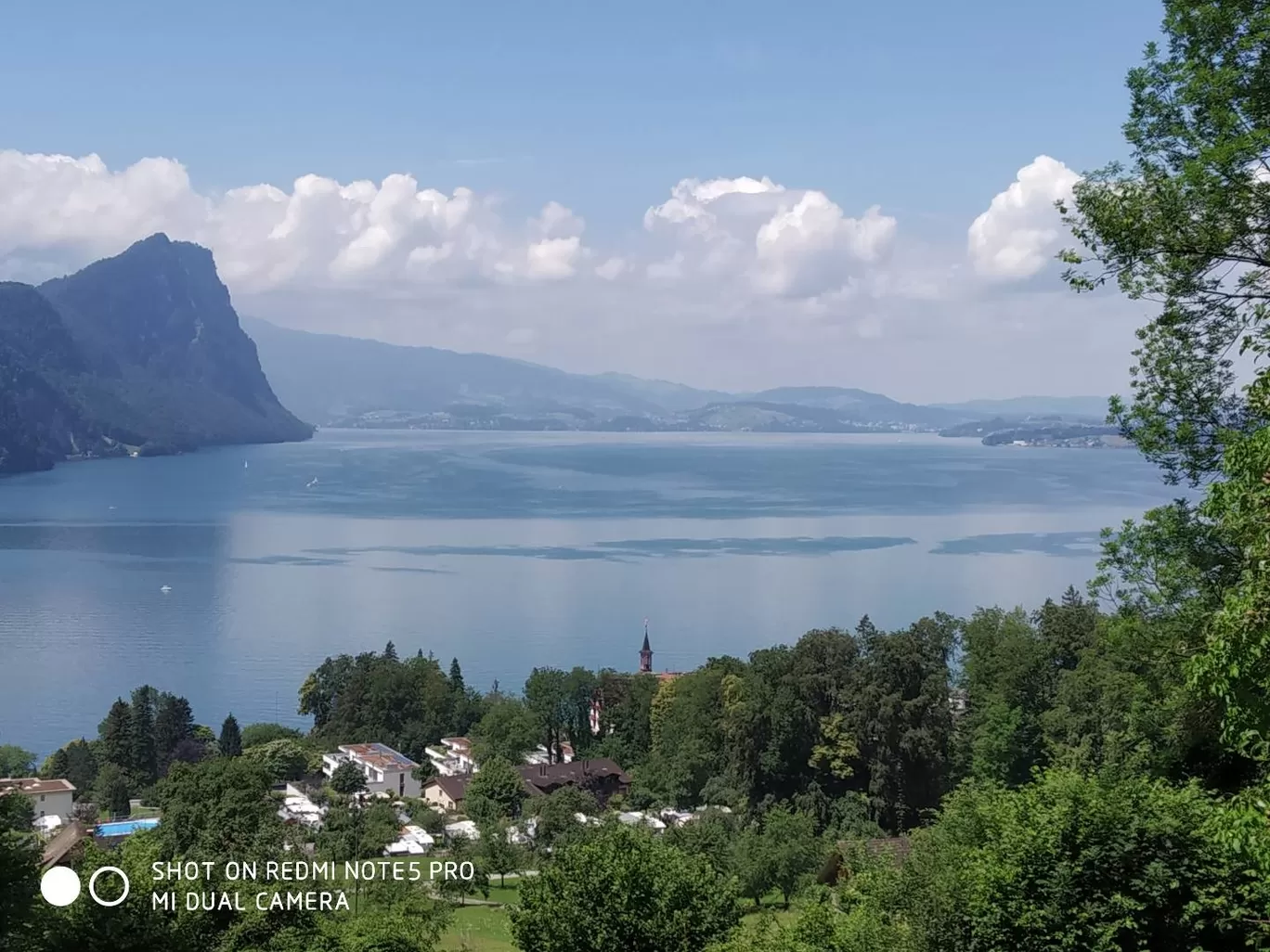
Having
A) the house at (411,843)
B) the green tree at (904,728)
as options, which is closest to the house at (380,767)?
the house at (411,843)

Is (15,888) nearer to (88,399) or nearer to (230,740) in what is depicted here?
(230,740)

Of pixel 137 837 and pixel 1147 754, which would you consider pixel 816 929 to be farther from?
pixel 137 837

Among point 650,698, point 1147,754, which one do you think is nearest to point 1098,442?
point 650,698

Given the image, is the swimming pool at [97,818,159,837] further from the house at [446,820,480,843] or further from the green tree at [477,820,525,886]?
the green tree at [477,820,525,886]

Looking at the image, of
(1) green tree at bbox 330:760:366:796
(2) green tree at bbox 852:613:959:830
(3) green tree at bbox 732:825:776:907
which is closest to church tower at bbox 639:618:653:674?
(1) green tree at bbox 330:760:366:796

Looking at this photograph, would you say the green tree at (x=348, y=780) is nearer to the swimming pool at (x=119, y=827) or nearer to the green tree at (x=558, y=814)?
the swimming pool at (x=119, y=827)

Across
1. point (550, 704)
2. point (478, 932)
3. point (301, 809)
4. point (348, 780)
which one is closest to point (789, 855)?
point (478, 932)
